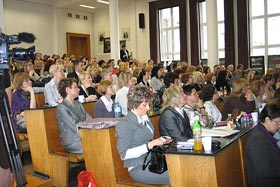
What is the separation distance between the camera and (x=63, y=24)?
1446cm

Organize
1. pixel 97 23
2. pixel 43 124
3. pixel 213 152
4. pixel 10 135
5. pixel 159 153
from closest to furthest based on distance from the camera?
pixel 10 135 → pixel 213 152 → pixel 159 153 → pixel 43 124 → pixel 97 23

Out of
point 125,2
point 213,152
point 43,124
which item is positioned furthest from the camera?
point 125,2

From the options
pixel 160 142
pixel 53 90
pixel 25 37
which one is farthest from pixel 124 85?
pixel 25 37

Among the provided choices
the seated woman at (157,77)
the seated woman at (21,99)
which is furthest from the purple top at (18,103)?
the seated woman at (157,77)

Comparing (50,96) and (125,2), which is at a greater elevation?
(125,2)

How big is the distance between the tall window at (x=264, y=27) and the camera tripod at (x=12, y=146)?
1098cm

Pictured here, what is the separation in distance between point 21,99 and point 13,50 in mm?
2665

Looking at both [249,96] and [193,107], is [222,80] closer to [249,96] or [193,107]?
[249,96]

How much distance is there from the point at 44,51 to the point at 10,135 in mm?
12429

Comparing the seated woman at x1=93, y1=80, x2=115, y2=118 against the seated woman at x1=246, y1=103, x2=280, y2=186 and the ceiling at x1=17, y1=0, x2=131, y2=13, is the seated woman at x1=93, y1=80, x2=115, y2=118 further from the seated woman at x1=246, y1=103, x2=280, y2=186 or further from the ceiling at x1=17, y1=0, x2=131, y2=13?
the ceiling at x1=17, y1=0, x2=131, y2=13

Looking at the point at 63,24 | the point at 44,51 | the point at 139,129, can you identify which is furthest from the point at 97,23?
the point at 139,129

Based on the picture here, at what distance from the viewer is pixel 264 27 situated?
11453 mm

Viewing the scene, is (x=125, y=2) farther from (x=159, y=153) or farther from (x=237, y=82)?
(x=159, y=153)

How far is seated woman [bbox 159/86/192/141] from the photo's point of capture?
3.13 m
